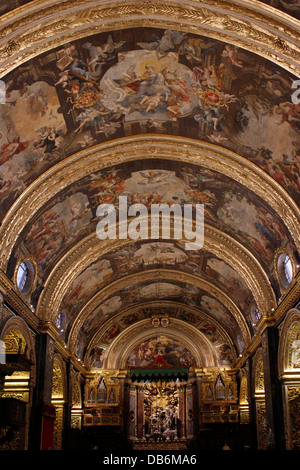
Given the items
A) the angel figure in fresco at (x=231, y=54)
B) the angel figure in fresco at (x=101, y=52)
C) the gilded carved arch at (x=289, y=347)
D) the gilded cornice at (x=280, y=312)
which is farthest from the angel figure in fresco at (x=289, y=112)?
the gilded carved arch at (x=289, y=347)

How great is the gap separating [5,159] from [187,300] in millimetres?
18755

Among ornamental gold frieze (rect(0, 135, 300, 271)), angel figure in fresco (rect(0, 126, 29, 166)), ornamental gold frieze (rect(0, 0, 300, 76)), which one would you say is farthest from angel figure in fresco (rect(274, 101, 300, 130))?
angel figure in fresco (rect(0, 126, 29, 166))

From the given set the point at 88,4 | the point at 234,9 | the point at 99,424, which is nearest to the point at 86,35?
the point at 88,4

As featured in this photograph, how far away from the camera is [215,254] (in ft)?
73.4

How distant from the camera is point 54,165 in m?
16.6

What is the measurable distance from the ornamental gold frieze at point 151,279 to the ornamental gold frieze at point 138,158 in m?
10.5

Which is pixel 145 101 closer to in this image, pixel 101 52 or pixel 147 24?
pixel 101 52

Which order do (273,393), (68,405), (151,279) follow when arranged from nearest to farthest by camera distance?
(273,393) → (68,405) → (151,279)

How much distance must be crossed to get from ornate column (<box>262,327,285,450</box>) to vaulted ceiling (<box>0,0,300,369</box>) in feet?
4.33

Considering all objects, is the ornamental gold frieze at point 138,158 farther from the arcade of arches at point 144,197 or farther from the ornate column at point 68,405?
the ornate column at point 68,405

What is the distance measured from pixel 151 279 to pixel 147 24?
17642 millimetres

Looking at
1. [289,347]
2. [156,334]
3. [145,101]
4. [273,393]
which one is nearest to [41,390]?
[273,393]

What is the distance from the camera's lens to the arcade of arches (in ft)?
40.8

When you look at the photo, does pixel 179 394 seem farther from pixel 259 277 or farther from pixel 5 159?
pixel 5 159
